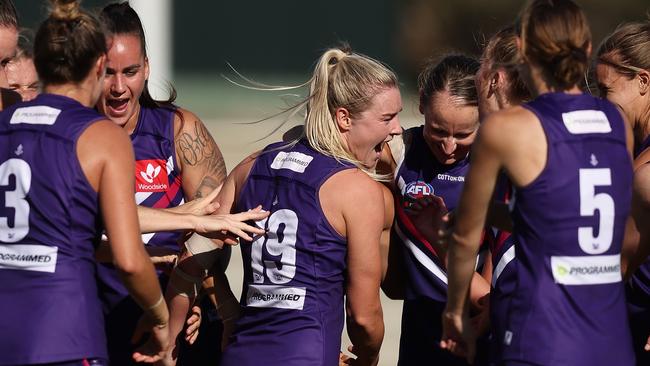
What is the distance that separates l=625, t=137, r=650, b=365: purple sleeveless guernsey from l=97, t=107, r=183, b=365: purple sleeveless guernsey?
189 cm

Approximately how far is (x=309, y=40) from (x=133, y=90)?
1030cm

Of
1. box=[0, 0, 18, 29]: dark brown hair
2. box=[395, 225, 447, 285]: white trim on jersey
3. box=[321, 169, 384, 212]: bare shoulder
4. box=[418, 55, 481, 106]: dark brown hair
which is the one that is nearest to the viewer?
box=[321, 169, 384, 212]: bare shoulder

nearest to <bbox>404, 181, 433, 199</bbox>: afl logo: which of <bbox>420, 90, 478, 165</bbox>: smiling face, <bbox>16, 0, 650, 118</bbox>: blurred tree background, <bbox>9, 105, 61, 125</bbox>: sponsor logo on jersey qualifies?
<bbox>420, 90, 478, 165</bbox>: smiling face

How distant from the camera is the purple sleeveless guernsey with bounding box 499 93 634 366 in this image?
3.15 metres

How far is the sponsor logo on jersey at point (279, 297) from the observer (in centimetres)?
384

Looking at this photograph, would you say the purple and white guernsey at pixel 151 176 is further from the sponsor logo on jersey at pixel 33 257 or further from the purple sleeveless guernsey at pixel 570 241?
the purple sleeveless guernsey at pixel 570 241

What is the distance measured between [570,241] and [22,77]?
10.2 ft

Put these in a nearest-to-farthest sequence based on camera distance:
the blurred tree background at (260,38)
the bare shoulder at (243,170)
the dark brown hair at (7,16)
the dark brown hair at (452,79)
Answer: the bare shoulder at (243,170) < the dark brown hair at (452,79) < the dark brown hair at (7,16) < the blurred tree background at (260,38)

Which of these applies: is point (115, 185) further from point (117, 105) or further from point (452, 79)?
point (452, 79)

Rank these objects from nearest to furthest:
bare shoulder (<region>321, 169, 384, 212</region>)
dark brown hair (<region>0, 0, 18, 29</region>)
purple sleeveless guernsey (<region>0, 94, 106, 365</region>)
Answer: purple sleeveless guernsey (<region>0, 94, 106, 365</region>) < bare shoulder (<region>321, 169, 384, 212</region>) < dark brown hair (<region>0, 0, 18, 29</region>)

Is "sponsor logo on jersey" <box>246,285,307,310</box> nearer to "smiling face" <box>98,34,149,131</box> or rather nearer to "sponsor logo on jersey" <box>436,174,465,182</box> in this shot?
"sponsor logo on jersey" <box>436,174,465,182</box>

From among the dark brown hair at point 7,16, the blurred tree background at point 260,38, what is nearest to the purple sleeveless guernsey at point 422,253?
the dark brown hair at point 7,16

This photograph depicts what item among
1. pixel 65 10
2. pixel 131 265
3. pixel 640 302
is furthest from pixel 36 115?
pixel 640 302

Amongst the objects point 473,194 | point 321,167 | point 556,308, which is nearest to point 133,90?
point 321,167
